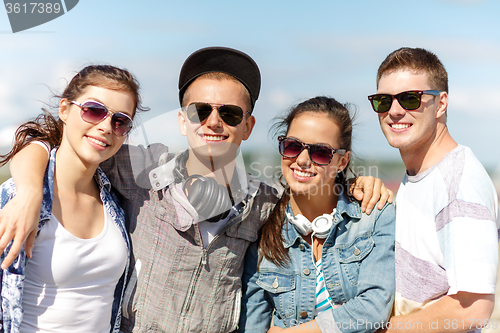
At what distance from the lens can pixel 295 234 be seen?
2.90 meters

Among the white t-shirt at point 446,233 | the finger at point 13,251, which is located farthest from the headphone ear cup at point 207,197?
the white t-shirt at point 446,233

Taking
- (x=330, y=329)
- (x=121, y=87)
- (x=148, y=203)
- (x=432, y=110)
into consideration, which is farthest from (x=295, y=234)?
(x=121, y=87)

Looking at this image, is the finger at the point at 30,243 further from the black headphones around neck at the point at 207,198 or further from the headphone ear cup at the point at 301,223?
the headphone ear cup at the point at 301,223

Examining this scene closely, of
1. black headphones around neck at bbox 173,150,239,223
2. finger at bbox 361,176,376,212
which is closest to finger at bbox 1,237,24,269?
black headphones around neck at bbox 173,150,239,223

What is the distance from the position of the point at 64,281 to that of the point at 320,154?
1.97 m

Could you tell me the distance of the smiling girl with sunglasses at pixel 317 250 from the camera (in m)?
2.67

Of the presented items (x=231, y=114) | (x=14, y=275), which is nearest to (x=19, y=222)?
(x=14, y=275)

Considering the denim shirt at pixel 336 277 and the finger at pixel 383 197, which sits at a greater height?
the finger at pixel 383 197

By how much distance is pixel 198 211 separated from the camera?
2.59 meters

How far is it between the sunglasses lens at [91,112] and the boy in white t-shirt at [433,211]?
2.03 meters

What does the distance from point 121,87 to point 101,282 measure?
1.35 meters

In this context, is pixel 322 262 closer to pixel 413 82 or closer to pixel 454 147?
pixel 454 147

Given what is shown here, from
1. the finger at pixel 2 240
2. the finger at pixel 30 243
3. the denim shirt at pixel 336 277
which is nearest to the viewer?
the finger at pixel 2 240

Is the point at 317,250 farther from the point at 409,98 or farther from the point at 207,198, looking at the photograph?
the point at 409,98
